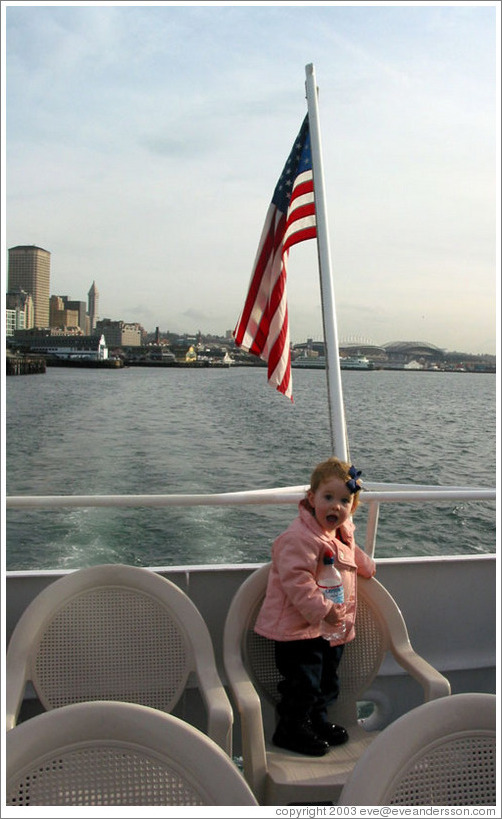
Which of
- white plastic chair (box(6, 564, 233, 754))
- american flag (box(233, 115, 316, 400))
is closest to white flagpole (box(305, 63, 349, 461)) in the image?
american flag (box(233, 115, 316, 400))

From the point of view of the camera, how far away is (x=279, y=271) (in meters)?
4.19

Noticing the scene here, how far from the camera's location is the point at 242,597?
2.47m

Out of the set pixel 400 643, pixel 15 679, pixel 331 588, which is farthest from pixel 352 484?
pixel 15 679

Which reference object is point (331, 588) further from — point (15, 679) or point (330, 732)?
point (15, 679)

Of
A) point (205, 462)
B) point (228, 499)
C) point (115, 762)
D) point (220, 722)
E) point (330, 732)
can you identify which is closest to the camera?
point (115, 762)

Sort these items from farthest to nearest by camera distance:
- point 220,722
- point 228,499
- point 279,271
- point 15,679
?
point 279,271
point 228,499
point 15,679
point 220,722

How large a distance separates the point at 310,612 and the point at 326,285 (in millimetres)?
1931

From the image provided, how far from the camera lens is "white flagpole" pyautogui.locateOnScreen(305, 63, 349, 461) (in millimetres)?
3533

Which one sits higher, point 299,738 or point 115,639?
point 115,639

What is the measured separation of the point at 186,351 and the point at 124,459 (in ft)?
164

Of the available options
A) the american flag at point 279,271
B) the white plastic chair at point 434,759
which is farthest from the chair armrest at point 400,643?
the american flag at point 279,271

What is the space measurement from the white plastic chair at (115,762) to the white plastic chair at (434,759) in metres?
0.21

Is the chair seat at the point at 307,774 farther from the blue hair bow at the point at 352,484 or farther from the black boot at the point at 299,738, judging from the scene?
the blue hair bow at the point at 352,484

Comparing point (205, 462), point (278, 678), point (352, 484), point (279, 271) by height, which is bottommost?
point (205, 462)
